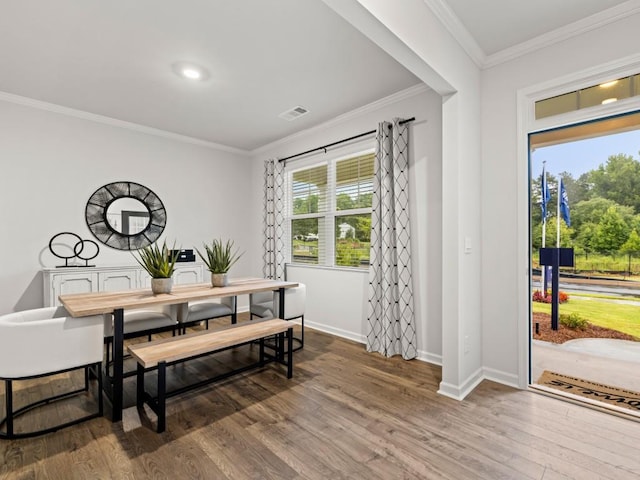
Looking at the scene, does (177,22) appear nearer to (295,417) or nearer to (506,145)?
(506,145)

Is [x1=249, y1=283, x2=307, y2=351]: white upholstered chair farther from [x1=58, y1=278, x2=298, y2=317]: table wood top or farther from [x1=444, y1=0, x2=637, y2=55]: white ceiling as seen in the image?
[x1=444, y1=0, x2=637, y2=55]: white ceiling

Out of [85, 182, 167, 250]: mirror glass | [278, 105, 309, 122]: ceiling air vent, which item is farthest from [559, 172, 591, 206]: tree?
[85, 182, 167, 250]: mirror glass

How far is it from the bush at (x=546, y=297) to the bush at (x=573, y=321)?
15cm

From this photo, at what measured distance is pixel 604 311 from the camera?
2.48 m

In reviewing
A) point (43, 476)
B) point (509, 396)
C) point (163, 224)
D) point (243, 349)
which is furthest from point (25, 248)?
point (509, 396)

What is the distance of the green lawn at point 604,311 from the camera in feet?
7.72

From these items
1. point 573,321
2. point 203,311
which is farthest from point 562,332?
point 203,311

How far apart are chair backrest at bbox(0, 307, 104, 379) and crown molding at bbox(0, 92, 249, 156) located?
271 centimetres

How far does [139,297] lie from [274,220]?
264cm

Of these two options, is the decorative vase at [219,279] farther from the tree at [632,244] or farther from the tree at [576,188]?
the tree at [632,244]

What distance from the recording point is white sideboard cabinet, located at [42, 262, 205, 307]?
3381 mm

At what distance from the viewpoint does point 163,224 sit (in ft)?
14.8

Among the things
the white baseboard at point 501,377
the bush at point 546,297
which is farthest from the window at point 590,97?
the white baseboard at point 501,377

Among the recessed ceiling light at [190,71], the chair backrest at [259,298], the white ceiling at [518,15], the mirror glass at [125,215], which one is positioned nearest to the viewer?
the white ceiling at [518,15]
